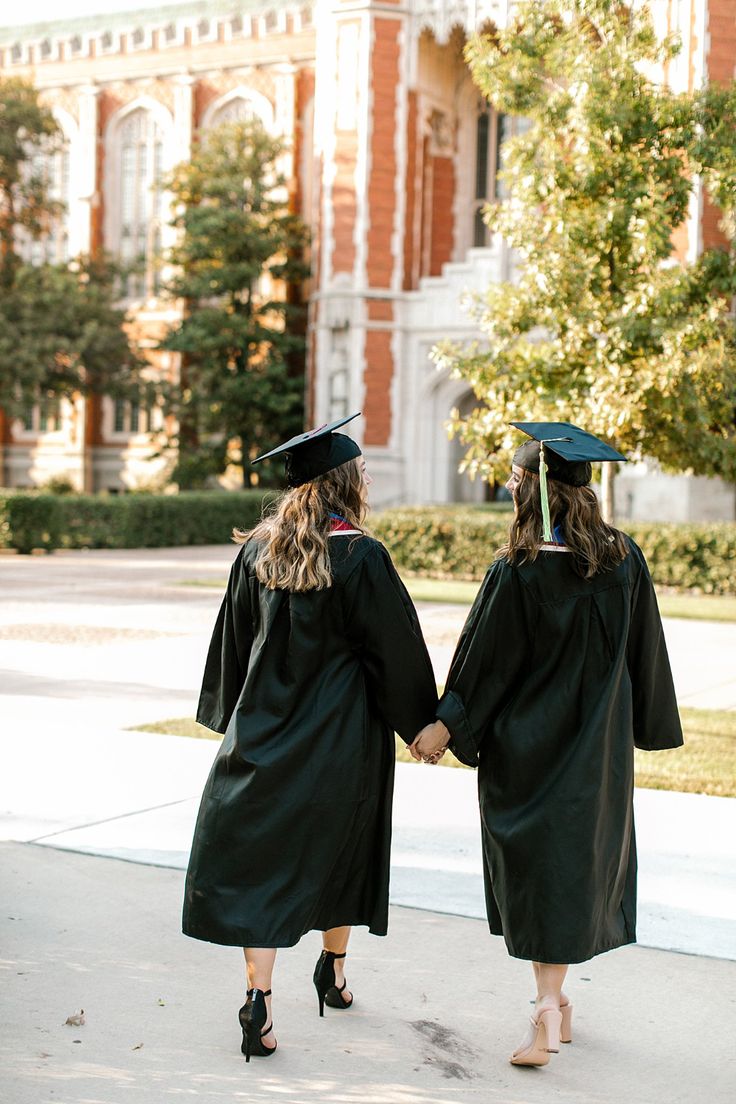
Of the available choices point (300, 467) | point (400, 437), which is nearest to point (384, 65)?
point (400, 437)

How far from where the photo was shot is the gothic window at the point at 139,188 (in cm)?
3656

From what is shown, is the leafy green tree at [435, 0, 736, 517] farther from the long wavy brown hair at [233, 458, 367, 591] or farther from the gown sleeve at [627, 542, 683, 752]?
the long wavy brown hair at [233, 458, 367, 591]

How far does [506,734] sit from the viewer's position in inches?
139

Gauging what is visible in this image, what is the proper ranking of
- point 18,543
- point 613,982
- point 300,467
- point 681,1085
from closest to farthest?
1. point 681,1085
2. point 300,467
3. point 613,982
4. point 18,543

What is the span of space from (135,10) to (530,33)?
1253 inches

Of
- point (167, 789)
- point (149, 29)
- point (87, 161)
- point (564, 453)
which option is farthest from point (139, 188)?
point (564, 453)

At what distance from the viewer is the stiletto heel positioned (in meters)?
3.41

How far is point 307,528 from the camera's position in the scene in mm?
3600

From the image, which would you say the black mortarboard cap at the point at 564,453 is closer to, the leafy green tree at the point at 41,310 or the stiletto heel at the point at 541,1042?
the stiletto heel at the point at 541,1042

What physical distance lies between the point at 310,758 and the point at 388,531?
596 inches

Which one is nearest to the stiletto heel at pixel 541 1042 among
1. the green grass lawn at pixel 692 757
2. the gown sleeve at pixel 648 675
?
the gown sleeve at pixel 648 675

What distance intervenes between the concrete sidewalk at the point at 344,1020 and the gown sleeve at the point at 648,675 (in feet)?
2.68

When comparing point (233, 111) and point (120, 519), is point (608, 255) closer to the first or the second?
point (120, 519)

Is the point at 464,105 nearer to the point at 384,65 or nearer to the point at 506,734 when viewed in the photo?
the point at 384,65
